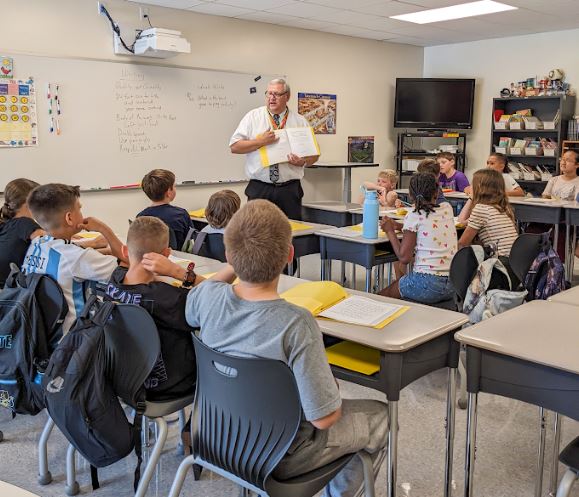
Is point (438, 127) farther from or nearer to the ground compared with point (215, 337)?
farther from the ground

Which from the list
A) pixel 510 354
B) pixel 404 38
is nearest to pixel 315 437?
pixel 510 354

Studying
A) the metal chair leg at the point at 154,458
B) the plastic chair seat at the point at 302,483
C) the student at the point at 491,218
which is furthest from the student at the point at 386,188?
the plastic chair seat at the point at 302,483

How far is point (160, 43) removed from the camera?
5387 millimetres

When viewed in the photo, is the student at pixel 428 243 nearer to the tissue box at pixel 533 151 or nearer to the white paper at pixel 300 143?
the white paper at pixel 300 143

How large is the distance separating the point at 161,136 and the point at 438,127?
4.06 m

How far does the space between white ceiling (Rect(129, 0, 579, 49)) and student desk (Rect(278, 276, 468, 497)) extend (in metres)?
4.50

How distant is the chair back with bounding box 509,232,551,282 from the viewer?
3.07 metres

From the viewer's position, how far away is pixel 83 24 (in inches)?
210

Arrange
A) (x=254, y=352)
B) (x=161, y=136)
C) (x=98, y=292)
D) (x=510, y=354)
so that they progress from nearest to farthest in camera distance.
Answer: (x=254, y=352) < (x=510, y=354) < (x=98, y=292) < (x=161, y=136)

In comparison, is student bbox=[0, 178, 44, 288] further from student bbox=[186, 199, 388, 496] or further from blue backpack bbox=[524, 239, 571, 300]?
blue backpack bbox=[524, 239, 571, 300]

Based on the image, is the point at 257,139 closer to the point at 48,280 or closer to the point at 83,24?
the point at 83,24

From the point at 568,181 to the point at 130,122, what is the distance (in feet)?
13.9

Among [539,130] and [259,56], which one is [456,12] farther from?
[259,56]

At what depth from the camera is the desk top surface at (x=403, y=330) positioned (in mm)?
1781
